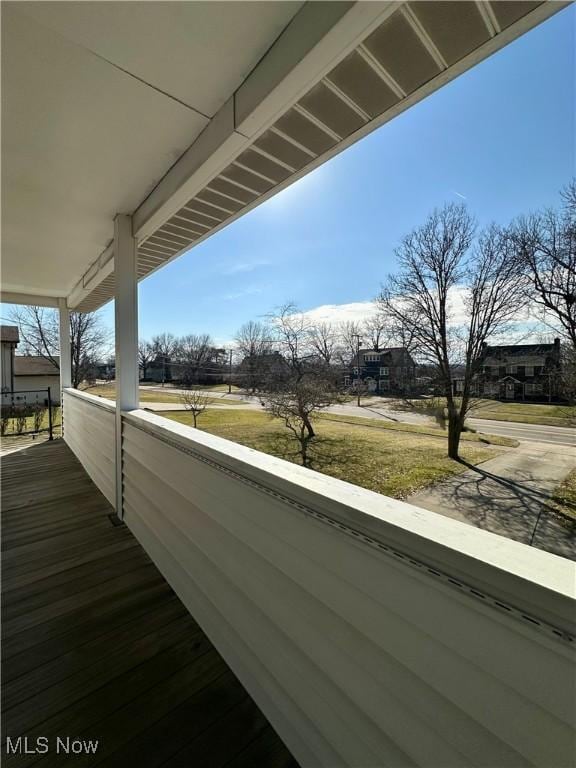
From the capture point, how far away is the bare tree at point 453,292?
76.8 inches

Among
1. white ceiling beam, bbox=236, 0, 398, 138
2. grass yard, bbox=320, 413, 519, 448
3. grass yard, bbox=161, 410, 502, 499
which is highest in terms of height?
white ceiling beam, bbox=236, 0, 398, 138

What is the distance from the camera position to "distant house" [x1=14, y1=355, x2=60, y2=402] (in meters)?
13.3

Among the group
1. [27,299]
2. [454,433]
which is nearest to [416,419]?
[454,433]

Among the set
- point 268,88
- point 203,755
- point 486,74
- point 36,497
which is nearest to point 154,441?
point 203,755

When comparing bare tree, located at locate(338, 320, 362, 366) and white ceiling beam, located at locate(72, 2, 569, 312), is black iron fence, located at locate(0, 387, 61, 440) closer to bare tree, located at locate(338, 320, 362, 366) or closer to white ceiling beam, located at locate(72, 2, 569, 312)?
bare tree, located at locate(338, 320, 362, 366)

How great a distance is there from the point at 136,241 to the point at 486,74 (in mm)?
2026

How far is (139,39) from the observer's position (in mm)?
962

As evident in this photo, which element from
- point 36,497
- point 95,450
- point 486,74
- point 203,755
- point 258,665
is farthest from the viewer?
point 95,450

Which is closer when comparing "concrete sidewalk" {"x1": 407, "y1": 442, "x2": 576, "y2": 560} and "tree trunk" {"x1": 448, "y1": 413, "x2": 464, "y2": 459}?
"concrete sidewalk" {"x1": 407, "y1": 442, "x2": 576, "y2": 560}

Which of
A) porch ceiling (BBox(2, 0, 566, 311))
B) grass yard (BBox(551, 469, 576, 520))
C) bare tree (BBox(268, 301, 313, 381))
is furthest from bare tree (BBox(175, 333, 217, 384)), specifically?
grass yard (BBox(551, 469, 576, 520))

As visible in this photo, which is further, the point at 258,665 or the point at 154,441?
the point at 154,441

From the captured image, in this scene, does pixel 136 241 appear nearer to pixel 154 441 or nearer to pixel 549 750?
pixel 154 441

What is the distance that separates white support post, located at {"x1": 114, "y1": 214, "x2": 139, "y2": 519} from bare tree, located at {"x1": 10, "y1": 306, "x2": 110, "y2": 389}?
3.59 m

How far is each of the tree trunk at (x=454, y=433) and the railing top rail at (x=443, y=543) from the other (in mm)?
1651
